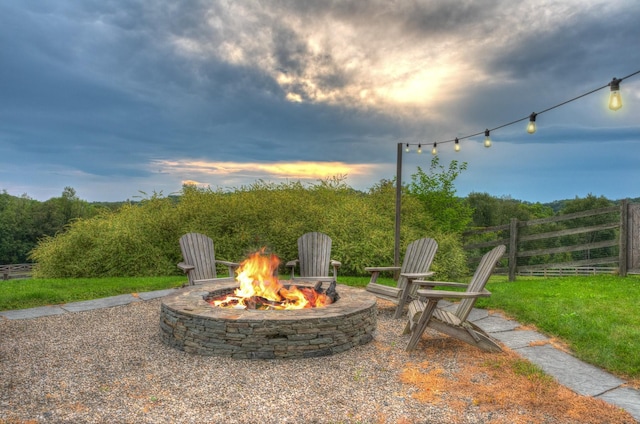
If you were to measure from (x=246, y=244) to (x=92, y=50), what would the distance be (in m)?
5.05

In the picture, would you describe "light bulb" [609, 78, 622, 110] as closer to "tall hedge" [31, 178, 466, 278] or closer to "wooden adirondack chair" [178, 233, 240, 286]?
"wooden adirondack chair" [178, 233, 240, 286]

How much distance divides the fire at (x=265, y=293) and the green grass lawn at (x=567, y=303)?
2.51 meters

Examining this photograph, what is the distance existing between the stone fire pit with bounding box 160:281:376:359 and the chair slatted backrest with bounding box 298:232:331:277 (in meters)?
2.37

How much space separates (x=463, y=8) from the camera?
6.59 metres

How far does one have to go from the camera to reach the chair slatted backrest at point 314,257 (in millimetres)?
6301

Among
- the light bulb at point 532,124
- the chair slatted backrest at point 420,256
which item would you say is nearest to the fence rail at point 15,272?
the chair slatted backrest at point 420,256

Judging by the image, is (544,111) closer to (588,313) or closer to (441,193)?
(588,313)

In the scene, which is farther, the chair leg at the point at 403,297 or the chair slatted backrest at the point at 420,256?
the chair slatted backrest at the point at 420,256

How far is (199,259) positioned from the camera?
587 cm

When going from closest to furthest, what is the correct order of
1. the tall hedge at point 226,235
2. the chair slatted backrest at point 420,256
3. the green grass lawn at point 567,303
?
1. the green grass lawn at point 567,303
2. the chair slatted backrest at point 420,256
3. the tall hedge at point 226,235

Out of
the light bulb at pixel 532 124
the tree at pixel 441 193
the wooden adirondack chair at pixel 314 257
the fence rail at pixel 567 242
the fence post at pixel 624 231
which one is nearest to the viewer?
the light bulb at pixel 532 124

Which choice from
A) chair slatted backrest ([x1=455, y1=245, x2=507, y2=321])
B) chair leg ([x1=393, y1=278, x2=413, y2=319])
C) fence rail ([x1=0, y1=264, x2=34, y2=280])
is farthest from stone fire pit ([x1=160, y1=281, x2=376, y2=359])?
fence rail ([x1=0, y1=264, x2=34, y2=280])

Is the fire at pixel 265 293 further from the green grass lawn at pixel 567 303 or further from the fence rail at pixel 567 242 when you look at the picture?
the fence rail at pixel 567 242

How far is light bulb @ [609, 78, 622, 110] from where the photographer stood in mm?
3584
